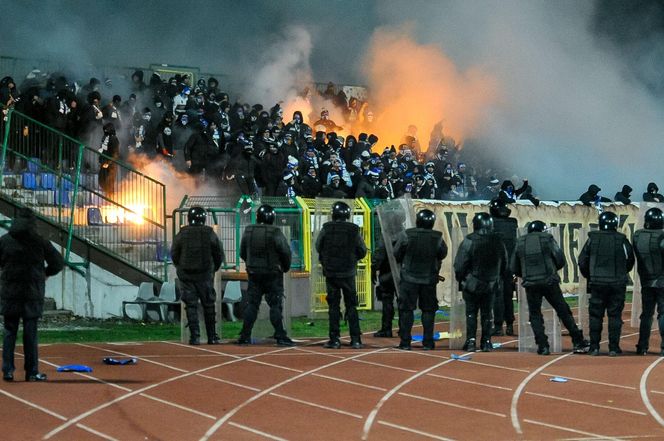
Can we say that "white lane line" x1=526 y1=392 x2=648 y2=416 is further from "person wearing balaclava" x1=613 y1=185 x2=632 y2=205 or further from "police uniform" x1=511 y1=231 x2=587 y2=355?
"person wearing balaclava" x1=613 y1=185 x2=632 y2=205

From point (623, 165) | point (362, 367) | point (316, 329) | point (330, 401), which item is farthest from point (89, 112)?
point (623, 165)

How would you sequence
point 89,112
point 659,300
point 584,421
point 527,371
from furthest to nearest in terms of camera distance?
point 89,112 → point 659,300 → point 527,371 → point 584,421

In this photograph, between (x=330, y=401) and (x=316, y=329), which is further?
(x=316, y=329)

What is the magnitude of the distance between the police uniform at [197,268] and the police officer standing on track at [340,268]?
4.81 feet

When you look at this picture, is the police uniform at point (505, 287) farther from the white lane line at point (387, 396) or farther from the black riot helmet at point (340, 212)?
the white lane line at point (387, 396)

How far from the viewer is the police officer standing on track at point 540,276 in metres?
14.8

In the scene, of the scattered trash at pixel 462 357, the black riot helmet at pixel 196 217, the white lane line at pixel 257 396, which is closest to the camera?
the white lane line at pixel 257 396

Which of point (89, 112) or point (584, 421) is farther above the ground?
point (89, 112)

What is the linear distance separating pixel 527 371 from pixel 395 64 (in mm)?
22710

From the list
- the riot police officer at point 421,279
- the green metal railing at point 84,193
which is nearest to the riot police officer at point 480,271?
the riot police officer at point 421,279

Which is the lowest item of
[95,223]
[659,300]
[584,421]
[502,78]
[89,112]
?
[584,421]

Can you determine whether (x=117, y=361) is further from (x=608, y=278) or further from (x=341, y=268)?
(x=608, y=278)

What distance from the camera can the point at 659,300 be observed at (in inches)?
584

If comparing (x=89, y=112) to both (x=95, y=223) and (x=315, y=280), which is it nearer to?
(x=95, y=223)
